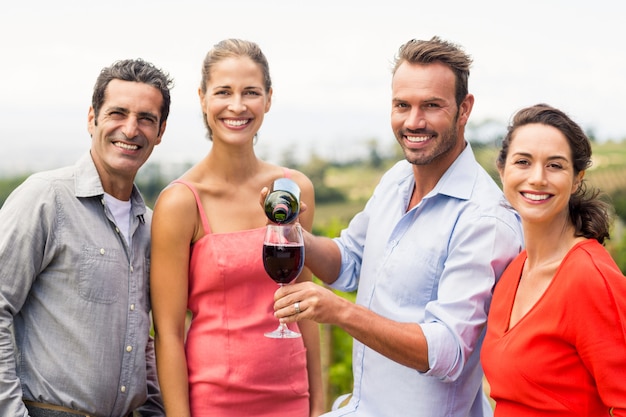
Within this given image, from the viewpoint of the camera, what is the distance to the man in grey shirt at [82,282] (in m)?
3.04

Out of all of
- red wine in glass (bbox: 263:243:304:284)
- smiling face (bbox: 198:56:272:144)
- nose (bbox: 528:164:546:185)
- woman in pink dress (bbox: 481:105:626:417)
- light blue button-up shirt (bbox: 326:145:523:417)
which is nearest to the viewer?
woman in pink dress (bbox: 481:105:626:417)

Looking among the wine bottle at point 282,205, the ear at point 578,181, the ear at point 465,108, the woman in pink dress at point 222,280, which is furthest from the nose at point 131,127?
the ear at point 578,181

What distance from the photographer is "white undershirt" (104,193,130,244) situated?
3.39m

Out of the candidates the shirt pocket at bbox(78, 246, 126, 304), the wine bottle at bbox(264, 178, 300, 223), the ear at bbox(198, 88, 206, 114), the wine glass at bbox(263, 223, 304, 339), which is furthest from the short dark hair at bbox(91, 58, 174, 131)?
the wine glass at bbox(263, 223, 304, 339)

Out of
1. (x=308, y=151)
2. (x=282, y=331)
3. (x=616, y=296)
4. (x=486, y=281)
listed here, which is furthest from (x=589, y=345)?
(x=308, y=151)

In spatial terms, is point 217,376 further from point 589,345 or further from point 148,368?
point 589,345

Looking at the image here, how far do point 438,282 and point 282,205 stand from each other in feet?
2.61

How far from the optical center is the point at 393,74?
3531mm

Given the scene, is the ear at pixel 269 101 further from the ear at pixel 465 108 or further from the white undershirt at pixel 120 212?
the ear at pixel 465 108

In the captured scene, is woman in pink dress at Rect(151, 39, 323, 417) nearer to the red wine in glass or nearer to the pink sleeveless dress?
the pink sleeveless dress

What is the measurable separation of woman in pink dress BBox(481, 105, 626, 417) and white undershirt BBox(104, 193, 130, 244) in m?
1.70

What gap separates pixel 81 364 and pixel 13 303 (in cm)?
39

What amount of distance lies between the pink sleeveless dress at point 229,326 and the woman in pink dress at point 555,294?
105 cm

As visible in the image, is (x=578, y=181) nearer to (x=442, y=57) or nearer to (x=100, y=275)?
(x=442, y=57)
